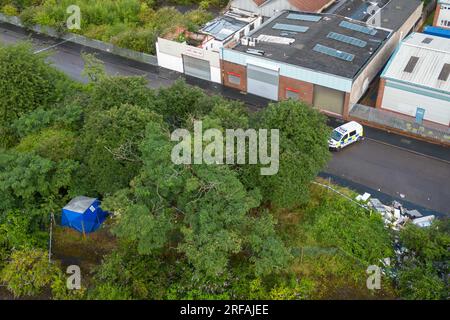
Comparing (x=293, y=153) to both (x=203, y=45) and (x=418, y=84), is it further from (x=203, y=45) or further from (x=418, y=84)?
(x=203, y=45)

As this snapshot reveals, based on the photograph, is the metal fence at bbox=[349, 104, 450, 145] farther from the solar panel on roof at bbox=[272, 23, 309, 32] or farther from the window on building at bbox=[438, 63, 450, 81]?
the solar panel on roof at bbox=[272, 23, 309, 32]

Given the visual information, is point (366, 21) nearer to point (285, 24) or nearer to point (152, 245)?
point (285, 24)

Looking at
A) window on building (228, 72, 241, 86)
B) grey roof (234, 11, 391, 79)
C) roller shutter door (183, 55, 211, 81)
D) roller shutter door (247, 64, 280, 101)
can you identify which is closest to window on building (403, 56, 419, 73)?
grey roof (234, 11, 391, 79)

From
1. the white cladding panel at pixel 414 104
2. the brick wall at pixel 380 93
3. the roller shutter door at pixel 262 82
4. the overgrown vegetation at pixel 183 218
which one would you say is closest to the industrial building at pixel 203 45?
the roller shutter door at pixel 262 82

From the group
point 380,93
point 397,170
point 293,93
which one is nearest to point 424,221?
point 397,170

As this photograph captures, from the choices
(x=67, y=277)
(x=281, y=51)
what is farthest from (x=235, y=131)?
(x=281, y=51)

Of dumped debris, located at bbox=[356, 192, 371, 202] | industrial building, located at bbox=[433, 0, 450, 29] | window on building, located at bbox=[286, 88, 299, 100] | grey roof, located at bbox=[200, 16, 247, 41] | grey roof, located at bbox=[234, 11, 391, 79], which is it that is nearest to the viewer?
dumped debris, located at bbox=[356, 192, 371, 202]
